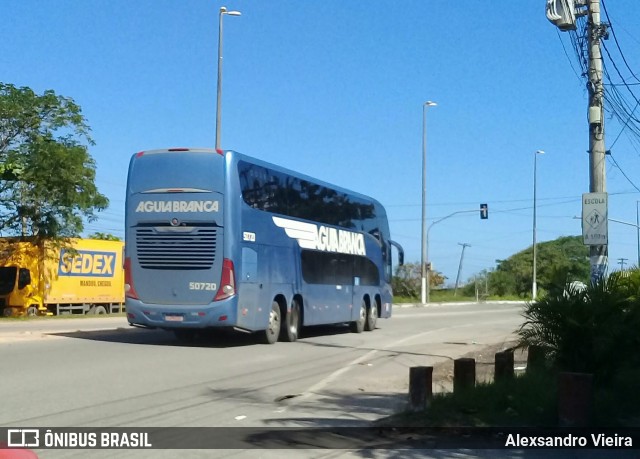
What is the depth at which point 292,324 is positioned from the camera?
21.0 metres

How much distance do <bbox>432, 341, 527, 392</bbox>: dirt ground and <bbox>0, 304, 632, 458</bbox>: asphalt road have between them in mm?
550

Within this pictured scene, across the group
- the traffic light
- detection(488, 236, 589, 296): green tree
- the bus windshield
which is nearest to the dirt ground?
the bus windshield

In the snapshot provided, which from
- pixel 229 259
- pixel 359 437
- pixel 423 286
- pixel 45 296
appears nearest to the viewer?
pixel 359 437

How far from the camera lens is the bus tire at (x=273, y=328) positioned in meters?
19.7

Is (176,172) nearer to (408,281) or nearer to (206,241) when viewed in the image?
(206,241)

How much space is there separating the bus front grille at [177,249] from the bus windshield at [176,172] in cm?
95

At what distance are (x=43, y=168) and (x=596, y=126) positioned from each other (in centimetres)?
2504

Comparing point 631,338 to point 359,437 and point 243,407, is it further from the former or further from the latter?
point 243,407

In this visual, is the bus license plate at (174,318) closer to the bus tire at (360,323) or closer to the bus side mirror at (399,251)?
the bus tire at (360,323)

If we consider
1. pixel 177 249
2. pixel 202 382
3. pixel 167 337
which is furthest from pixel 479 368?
pixel 167 337

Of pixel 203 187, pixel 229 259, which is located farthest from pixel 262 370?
pixel 203 187

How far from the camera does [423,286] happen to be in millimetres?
54688

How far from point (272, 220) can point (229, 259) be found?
92.3 inches

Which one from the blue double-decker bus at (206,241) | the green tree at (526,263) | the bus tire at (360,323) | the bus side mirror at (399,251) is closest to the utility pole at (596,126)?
the blue double-decker bus at (206,241)
